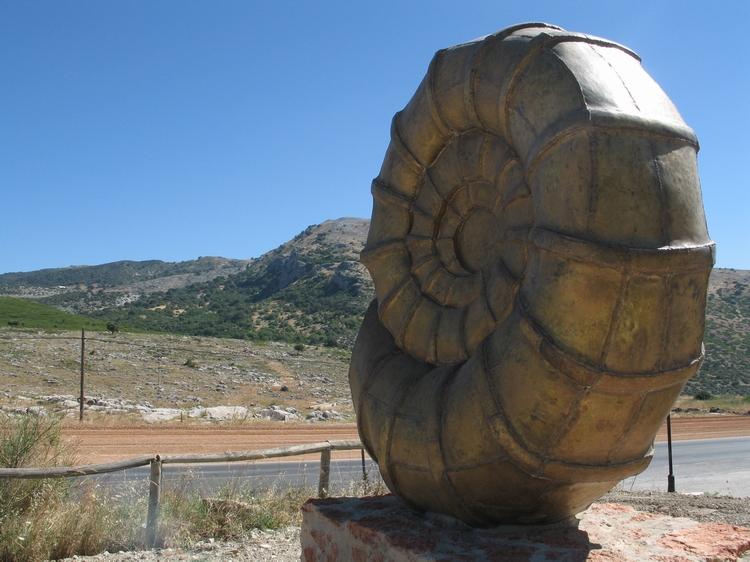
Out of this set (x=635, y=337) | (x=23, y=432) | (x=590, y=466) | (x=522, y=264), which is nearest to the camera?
(x=635, y=337)

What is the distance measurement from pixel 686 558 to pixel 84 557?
5505 millimetres

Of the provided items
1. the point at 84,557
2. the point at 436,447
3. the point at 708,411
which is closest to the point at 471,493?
the point at 436,447

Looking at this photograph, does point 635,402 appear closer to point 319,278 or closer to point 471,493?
point 471,493

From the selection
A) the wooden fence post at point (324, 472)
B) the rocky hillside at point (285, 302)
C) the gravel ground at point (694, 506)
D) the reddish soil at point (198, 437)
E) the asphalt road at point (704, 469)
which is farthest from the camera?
the rocky hillside at point (285, 302)

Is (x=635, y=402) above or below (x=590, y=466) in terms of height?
above

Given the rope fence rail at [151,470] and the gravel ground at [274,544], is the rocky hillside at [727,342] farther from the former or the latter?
the rope fence rail at [151,470]

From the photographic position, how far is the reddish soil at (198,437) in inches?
613

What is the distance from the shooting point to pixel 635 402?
3.39 metres

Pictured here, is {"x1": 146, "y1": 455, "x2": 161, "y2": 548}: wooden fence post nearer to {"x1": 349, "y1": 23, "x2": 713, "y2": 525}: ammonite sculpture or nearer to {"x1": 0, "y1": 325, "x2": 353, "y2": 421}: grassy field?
{"x1": 349, "y1": 23, "x2": 713, "y2": 525}: ammonite sculpture

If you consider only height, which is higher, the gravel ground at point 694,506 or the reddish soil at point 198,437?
the gravel ground at point 694,506

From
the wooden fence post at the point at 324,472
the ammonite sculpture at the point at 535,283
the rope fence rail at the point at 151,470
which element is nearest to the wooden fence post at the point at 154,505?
the rope fence rail at the point at 151,470

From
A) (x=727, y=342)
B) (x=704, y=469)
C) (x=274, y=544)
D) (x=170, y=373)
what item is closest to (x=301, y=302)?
(x=727, y=342)

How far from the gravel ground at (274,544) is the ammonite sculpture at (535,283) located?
309cm

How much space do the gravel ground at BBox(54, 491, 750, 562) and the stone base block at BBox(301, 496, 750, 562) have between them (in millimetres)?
2242
